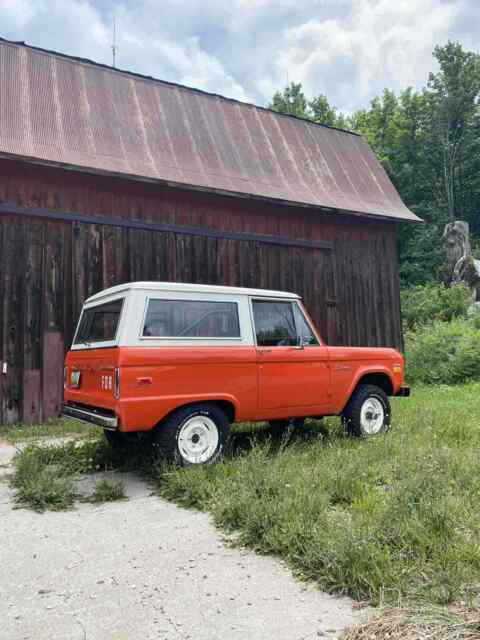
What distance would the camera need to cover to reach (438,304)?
893 inches

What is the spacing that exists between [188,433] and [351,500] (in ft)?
6.12

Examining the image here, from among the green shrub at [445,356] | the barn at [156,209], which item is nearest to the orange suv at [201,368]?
the barn at [156,209]

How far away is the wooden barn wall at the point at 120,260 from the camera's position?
31.4ft

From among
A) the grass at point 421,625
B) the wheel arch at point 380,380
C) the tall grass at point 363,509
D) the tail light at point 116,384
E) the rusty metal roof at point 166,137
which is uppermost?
the rusty metal roof at point 166,137

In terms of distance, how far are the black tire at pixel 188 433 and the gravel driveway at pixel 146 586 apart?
936 mm

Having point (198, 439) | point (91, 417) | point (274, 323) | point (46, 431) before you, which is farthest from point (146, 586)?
point (46, 431)

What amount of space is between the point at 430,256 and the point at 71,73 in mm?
25378

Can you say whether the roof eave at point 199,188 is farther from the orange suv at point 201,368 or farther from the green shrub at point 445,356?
the orange suv at point 201,368

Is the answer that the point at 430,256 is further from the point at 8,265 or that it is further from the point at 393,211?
the point at 8,265

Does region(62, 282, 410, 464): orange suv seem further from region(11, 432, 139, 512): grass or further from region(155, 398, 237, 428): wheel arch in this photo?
region(11, 432, 139, 512): grass

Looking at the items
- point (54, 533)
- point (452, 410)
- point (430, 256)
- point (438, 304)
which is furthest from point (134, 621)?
point (430, 256)

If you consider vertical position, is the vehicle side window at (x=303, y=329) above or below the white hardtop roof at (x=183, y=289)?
below

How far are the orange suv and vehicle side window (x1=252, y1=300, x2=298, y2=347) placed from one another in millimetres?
13

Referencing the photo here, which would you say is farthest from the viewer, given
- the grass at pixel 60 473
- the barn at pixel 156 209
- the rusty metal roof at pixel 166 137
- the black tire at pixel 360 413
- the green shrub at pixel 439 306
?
the green shrub at pixel 439 306
